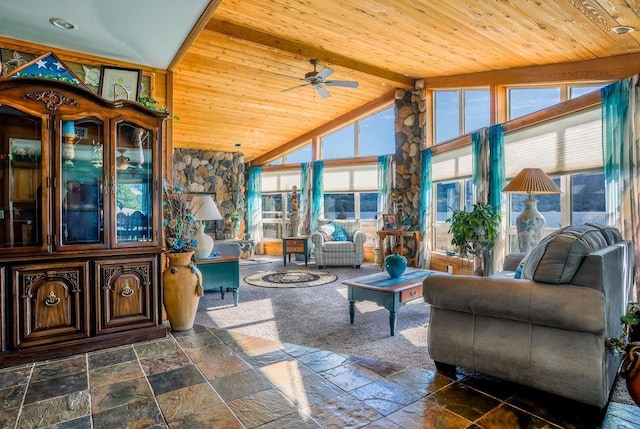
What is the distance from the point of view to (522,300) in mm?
2041

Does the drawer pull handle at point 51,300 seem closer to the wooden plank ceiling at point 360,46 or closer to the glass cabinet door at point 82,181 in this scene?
the glass cabinet door at point 82,181

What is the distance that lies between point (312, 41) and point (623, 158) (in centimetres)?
384

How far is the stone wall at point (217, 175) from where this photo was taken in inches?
345

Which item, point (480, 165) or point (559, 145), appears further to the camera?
point (480, 165)

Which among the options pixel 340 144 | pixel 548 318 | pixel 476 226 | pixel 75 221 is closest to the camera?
pixel 548 318

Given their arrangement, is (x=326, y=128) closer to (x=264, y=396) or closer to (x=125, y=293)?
(x=125, y=293)

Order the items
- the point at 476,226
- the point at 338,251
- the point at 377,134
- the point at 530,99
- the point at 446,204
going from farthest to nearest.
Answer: the point at 377,134, the point at 338,251, the point at 446,204, the point at 530,99, the point at 476,226

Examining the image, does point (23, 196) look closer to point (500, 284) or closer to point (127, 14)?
point (127, 14)

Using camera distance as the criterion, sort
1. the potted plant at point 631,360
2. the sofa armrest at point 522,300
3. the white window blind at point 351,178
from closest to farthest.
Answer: the potted plant at point 631,360 < the sofa armrest at point 522,300 < the white window blind at point 351,178

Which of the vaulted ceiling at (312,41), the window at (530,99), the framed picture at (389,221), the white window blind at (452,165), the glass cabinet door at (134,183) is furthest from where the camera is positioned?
the framed picture at (389,221)

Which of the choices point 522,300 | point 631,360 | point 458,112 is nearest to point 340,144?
point 458,112

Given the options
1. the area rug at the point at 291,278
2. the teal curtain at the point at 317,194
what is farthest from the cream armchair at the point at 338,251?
the teal curtain at the point at 317,194

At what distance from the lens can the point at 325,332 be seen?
11.4 feet

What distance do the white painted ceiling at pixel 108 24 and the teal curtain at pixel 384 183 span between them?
5.17 metres
